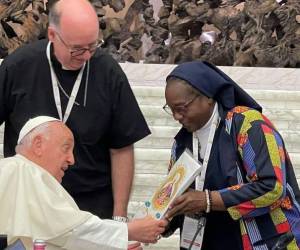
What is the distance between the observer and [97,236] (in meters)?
3.67

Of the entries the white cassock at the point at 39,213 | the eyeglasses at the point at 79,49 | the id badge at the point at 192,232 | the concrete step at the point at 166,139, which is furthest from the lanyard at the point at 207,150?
the concrete step at the point at 166,139

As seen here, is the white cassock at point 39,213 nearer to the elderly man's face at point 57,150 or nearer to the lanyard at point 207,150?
the elderly man's face at point 57,150

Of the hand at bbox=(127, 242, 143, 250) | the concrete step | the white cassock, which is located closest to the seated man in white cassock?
the white cassock

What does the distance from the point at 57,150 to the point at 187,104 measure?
0.55m

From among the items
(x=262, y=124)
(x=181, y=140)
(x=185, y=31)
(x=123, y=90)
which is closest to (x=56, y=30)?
(x=123, y=90)

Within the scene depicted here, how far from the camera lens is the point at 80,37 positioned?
161 inches

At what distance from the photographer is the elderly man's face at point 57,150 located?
365 cm

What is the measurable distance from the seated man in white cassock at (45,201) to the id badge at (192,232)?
0.27m

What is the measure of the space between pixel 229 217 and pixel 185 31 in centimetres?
758

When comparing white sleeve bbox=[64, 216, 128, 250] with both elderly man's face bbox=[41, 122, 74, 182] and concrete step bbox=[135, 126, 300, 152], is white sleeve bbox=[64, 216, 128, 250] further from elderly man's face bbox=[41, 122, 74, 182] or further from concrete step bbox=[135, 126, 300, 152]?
concrete step bbox=[135, 126, 300, 152]

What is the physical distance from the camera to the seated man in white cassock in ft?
11.5

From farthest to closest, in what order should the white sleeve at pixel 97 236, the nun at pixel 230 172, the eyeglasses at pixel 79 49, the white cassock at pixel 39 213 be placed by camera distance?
the eyeglasses at pixel 79 49, the nun at pixel 230 172, the white sleeve at pixel 97 236, the white cassock at pixel 39 213

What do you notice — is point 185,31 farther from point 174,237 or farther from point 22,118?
point 22,118

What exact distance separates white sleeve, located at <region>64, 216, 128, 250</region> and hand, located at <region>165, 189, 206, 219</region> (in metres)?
0.22
